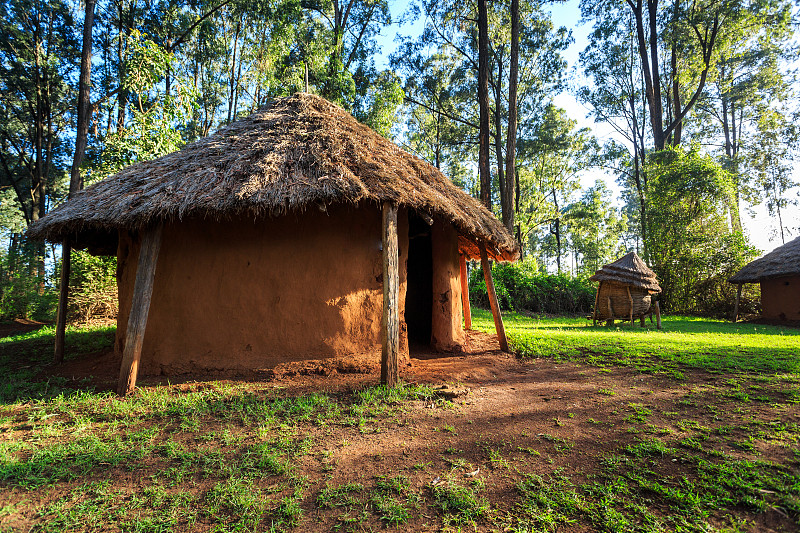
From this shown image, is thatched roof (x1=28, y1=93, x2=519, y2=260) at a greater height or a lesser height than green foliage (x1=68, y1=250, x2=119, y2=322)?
greater

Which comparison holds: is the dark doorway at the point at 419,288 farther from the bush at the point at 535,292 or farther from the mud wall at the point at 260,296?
the bush at the point at 535,292

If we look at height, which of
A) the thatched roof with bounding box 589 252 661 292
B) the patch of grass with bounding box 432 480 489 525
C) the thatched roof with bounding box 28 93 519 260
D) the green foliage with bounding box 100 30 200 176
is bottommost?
the patch of grass with bounding box 432 480 489 525

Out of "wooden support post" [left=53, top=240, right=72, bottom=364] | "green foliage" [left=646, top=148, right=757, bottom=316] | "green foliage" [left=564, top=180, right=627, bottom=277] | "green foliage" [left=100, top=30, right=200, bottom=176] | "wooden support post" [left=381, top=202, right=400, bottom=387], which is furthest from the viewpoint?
"green foliage" [left=564, top=180, right=627, bottom=277]

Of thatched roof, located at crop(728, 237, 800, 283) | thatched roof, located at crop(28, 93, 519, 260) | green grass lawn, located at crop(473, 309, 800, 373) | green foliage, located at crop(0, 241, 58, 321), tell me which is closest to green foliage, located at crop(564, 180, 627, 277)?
thatched roof, located at crop(728, 237, 800, 283)

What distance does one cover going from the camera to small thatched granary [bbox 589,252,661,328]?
925 centimetres

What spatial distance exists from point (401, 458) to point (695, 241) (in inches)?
602

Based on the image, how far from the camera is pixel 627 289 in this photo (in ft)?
30.9

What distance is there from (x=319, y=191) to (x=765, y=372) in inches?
241

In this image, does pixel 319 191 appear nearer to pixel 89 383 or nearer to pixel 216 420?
pixel 216 420

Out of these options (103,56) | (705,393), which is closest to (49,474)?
Answer: (705,393)

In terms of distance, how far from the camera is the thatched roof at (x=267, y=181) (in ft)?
14.1

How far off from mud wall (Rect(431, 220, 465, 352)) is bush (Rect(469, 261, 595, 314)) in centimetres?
738

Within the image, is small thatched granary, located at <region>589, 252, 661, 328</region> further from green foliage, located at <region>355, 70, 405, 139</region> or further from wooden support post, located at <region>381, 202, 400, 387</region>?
green foliage, located at <region>355, 70, 405, 139</region>

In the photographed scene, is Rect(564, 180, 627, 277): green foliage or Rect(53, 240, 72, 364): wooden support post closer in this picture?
Rect(53, 240, 72, 364): wooden support post
